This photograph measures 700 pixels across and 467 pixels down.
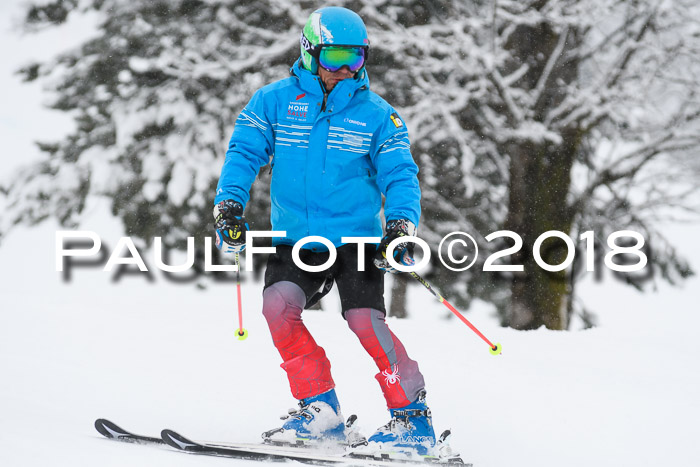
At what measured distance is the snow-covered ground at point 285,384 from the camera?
4.04 m

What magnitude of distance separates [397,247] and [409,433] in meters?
0.96

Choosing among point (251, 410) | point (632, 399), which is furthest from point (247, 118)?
point (632, 399)

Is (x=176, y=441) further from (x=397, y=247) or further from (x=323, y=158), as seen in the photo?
(x=323, y=158)

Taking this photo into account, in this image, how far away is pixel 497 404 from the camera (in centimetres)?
487

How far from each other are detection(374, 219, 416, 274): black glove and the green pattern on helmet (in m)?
0.88

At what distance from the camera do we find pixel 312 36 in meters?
3.55

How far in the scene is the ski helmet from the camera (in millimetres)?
3523

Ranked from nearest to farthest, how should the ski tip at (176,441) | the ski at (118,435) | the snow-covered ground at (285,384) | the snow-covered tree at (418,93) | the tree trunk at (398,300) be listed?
the ski tip at (176,441) → the ski at (118,435) → the snow-covered ground at (285,384) → the snow-covered tree at (418,93) → the tree trunk at (398,300)

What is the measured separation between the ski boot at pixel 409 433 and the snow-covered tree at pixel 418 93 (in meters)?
5.54

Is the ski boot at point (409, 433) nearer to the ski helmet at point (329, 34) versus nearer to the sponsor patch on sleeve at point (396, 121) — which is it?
the sponsor patch on sleeve at point (396, 121)

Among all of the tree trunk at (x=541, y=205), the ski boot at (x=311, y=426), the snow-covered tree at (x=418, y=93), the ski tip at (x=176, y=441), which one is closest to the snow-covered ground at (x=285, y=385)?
the ski tip at (x=176, y=441)

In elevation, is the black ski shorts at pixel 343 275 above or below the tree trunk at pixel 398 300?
above

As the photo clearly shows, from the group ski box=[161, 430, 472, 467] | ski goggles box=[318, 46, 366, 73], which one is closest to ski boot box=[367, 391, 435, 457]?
ski box=[161, 430, 472, 467]

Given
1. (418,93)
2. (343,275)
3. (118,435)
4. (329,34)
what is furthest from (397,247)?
(418,93)
